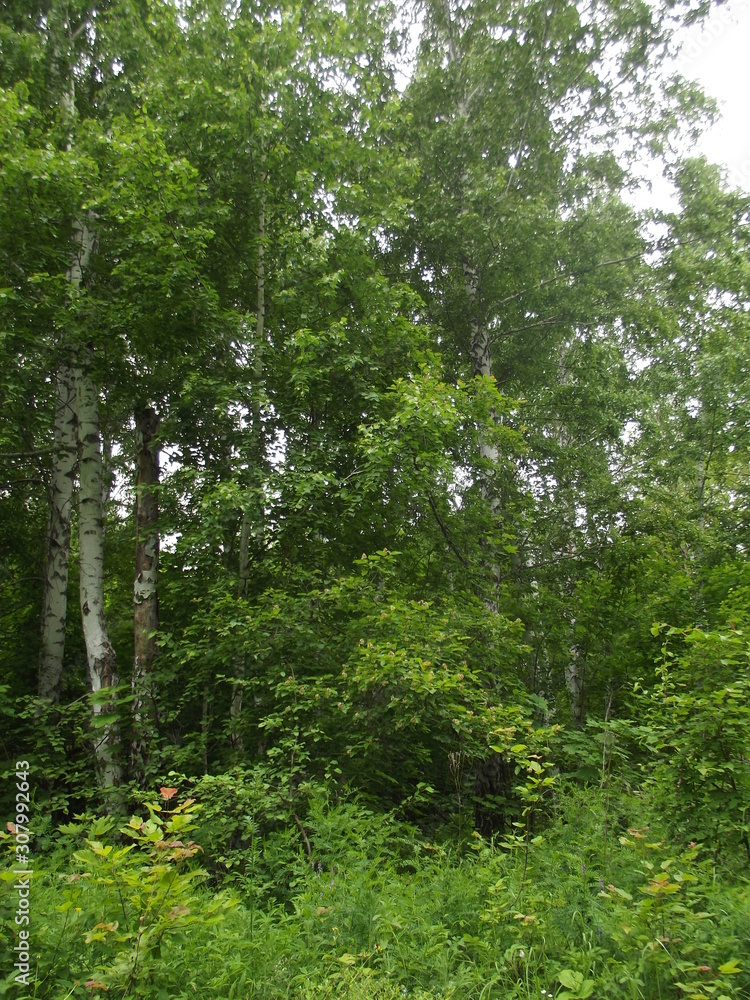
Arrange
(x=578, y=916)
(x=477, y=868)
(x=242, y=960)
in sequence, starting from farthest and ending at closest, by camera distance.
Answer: (x=477, y=868) → (x=578, y=916) → (x=242, y=960)

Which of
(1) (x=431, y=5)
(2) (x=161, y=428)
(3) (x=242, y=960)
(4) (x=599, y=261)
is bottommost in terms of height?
(3) (x=242, y=960)

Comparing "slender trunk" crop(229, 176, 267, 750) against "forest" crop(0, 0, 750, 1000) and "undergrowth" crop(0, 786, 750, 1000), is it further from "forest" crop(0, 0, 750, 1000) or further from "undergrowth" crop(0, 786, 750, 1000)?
"undergrowth" crop(0, 786, 750, 1000)

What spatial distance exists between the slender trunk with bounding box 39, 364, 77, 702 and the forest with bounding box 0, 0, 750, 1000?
0.22 ft

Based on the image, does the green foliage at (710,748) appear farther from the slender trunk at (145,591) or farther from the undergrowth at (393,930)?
the slender trunk at (145,591)

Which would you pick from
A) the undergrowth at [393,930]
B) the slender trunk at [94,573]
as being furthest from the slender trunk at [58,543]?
the undergrowth at [393,930]

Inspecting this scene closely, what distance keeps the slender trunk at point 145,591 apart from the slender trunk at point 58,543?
3.02 feet

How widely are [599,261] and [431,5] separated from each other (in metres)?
6.04

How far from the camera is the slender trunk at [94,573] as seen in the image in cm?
622

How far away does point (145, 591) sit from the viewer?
7020 millimetres

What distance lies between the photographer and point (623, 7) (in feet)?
32.6

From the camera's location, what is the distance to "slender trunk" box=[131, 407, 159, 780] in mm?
6238

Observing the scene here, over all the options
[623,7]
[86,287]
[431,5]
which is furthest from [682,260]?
[86,287]

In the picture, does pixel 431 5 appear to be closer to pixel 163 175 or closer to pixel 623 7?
pixel 623 7

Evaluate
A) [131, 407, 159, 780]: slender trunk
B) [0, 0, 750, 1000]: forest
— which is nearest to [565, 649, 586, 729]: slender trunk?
[0, 0, 750, 1000]: forest
